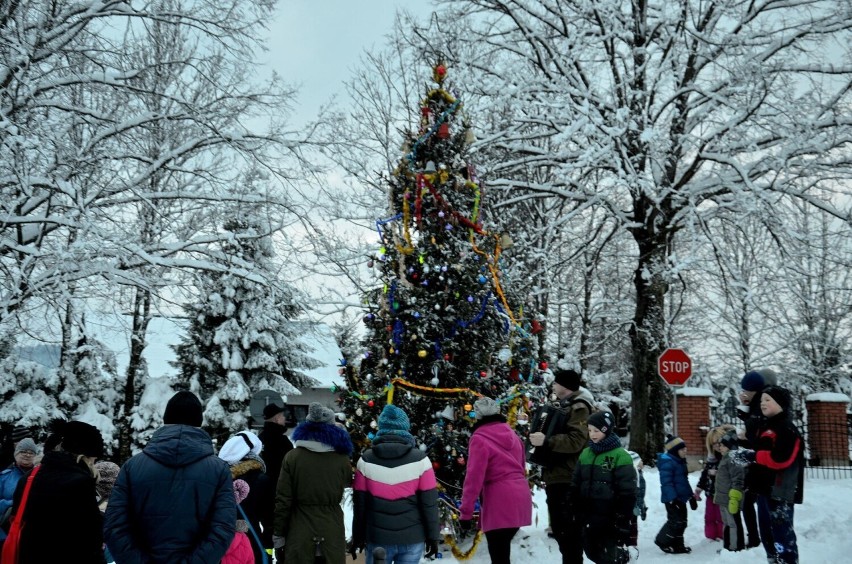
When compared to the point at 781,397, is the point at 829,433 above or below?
below

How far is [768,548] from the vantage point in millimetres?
7180

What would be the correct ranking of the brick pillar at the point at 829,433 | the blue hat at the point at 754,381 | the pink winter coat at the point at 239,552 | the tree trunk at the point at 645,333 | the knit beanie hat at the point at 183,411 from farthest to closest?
the brick pillar at the point at 829,433, the tree trunk at the point at 645,333, the blue hat at the point at 754,381, the pink winter coat at the point at 239,552, the knit beanie hat at the point at 183,411

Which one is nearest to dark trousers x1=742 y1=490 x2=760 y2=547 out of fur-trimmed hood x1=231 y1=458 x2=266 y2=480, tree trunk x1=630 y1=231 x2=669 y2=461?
fur-trimmed hood x1=231 y1=458 x2=266 y2=480

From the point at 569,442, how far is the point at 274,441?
2.80m

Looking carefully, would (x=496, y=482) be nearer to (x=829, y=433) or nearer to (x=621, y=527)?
(x=621, y=527)

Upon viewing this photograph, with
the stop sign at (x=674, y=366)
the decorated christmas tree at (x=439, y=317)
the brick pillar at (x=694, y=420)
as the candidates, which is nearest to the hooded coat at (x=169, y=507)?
the decorated christmas tree at (x=439, y=317)

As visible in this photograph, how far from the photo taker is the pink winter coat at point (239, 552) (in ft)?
14.5

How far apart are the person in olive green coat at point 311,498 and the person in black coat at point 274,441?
1381 millimetres

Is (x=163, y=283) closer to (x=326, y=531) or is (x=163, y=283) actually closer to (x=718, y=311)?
(x=326, y=531)

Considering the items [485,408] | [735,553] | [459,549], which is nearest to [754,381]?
[735,553]

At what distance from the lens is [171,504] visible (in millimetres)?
3885

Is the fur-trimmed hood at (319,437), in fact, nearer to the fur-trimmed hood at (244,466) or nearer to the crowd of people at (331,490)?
the crowd of people at (331,490)

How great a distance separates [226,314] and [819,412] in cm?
2076

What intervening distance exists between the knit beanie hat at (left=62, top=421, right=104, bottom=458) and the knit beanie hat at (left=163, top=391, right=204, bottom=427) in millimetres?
827
